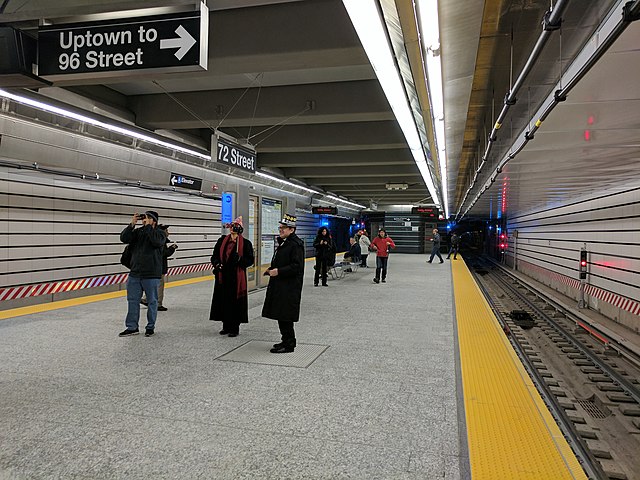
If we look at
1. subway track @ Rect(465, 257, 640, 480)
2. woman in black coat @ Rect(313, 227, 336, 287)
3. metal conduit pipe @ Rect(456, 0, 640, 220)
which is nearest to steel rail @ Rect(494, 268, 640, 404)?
subway track @ Rect(465, 257, 640, 480)

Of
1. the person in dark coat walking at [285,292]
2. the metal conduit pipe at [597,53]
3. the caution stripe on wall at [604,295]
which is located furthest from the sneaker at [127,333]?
the caution stripe on wall at [604,295]

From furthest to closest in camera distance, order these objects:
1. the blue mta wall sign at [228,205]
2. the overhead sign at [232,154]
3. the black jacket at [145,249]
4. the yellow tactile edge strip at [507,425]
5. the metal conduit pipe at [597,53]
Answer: the blue mta wall sign at [228,205], the overhead sign at [232,154], the black jacket at [145,249], the yellow tactile edge strip at [507,425], the metal conduit pipe at [597,53]

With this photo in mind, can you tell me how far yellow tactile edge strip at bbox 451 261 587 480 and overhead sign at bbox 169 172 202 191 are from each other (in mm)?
7919

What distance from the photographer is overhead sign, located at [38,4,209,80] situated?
10.7 feet

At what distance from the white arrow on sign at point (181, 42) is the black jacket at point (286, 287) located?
8.25 ft

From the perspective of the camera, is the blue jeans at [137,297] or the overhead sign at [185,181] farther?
the overhead sign at [185,181]

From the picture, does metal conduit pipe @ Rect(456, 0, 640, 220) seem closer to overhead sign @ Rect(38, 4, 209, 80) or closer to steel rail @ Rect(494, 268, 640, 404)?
overhead sign @ Rect(38, 4, 209, 80)

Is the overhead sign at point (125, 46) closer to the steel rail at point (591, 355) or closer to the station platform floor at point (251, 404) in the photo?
the station platform floor at point (251, 404)

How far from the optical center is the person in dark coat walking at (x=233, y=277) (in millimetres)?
5867

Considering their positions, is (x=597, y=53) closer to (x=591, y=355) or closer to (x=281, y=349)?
(x=281, y=349)

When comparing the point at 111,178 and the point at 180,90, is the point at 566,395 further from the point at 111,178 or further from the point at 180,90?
the point at 111,178

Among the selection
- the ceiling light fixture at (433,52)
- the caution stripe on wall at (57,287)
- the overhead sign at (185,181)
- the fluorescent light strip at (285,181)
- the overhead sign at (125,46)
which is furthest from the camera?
the fluorescent light strip at (285,181)

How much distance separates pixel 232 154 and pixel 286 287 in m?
3.76

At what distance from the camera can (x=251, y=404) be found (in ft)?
11.6
